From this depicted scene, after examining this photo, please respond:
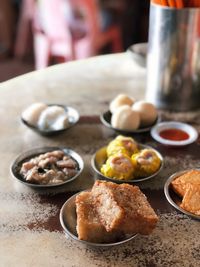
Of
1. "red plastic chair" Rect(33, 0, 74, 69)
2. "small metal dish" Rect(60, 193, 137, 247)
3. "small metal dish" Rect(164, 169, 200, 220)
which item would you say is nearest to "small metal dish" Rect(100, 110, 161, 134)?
"small metal dish" Rect(164, 169, 200, 220)

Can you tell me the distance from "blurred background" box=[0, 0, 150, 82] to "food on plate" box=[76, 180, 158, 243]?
196cm

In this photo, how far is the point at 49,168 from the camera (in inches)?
37.6

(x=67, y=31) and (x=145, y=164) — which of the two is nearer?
(x=145, y=164)

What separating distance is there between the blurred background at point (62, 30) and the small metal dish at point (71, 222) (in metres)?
1.92

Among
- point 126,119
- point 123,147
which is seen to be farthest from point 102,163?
point 126,119

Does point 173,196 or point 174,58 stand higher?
point 174,58

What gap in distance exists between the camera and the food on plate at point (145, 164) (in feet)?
3.10

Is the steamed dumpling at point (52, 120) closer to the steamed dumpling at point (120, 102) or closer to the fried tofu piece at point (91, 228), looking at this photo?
the steamed dumpling at point (120, 102)

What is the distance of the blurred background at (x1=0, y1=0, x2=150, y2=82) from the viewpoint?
2627 millimetres

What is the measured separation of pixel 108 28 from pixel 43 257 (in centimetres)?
228

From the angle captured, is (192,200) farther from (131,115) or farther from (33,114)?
(33,114)

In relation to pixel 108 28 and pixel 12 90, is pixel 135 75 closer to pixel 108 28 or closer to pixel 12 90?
pixel 12 90

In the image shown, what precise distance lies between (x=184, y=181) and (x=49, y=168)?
11.8 inches

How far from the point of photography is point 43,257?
0.75 m
